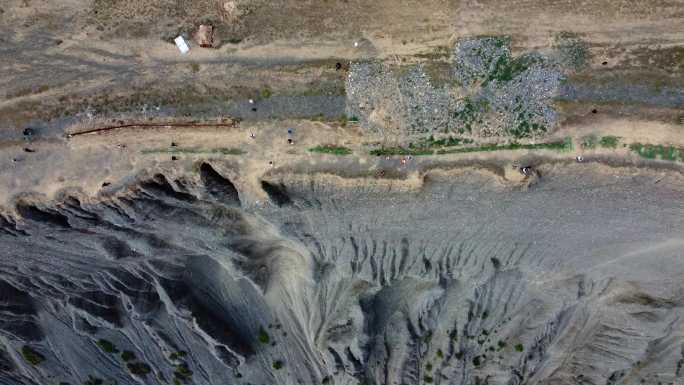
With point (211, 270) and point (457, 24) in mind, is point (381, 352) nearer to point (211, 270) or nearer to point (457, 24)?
point (211, 270)

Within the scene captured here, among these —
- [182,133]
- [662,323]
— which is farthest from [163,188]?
[662,323]

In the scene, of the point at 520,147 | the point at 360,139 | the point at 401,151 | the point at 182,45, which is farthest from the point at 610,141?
the point at 182,45

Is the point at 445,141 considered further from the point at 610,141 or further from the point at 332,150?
the point at 610,141

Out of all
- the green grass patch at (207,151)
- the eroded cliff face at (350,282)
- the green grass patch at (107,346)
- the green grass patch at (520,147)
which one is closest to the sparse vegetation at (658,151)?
the eroded cliff face at (350,282)

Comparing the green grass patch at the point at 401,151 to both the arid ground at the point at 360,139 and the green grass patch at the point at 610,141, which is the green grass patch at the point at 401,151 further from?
the green grass patch at the point at 610,141

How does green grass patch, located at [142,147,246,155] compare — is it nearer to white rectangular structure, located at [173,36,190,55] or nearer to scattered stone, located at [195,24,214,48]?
white rectangular structure, located at [173,36,190,55]

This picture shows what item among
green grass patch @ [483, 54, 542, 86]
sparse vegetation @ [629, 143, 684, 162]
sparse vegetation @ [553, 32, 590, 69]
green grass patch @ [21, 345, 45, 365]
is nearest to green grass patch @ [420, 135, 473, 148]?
green grass patch @ [483, 54, 542, 86]
